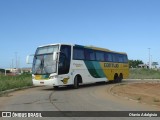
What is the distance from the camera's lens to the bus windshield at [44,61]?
25.6 m

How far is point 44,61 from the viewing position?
25.9 m

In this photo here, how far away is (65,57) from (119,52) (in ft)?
42.7

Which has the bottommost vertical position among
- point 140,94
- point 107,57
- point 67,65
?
→ point 140,94

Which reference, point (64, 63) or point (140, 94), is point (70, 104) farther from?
point (64, 63)

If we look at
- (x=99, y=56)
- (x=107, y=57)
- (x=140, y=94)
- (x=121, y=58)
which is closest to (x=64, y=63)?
(x=140, y=94)

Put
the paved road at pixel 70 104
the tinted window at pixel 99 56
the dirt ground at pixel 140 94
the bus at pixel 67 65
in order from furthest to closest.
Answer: the tinted window at pixel 99 56 < the bus at pixel 67 65 < the dirt ground at pixel 140 94 < the paved road at pixel 70 104

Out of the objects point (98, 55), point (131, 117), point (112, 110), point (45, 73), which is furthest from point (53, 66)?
point (131, 117)

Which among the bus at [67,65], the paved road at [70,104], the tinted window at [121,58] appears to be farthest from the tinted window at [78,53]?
the tinted window at [121,58]

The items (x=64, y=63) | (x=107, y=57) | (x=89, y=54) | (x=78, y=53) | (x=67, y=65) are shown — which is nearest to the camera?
(x=64, y=63)

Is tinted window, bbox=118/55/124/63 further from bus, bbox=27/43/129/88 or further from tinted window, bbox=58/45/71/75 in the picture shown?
tinted window, bbox=58/45/71/75

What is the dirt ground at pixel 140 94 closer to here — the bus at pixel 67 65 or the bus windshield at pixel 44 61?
the bus at pixel 67 65

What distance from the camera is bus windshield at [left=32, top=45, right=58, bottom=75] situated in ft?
83.9

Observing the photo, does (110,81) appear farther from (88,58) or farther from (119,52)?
(88,58)

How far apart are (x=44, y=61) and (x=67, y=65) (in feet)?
5.75
